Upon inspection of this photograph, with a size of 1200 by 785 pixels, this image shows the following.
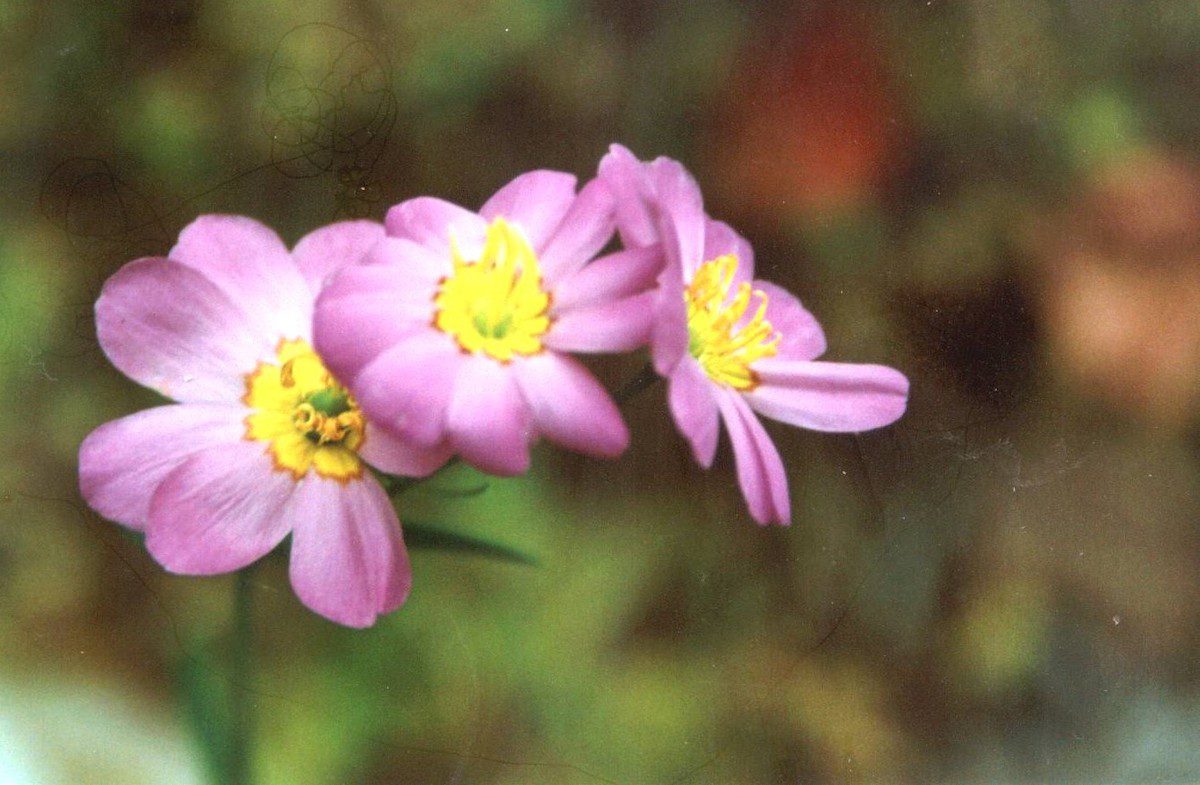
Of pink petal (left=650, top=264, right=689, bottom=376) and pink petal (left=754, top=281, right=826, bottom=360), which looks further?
pink petal (left=754, top=281, right=826, bottom=360)

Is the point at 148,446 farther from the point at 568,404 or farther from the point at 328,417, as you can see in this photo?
the point at 568,404

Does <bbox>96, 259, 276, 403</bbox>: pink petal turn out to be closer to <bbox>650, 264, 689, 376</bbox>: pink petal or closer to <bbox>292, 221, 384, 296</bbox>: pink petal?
<bbox>292, 221, 384, 296</bbox>: pink petal

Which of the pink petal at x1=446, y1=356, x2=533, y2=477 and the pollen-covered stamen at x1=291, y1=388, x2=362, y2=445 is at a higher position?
the pink petal at x1=446, y1=356, x2=533, y2=477

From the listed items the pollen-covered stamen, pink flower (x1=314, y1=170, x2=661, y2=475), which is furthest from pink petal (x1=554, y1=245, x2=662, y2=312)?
the pollen-covered stamen

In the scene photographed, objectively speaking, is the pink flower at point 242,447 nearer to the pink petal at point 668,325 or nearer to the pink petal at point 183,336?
the pink petal at point 183,336

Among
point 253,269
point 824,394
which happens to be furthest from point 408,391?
point 824,394

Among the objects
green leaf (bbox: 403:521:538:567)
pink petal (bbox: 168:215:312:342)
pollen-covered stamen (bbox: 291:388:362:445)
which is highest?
pink petal (bbox: 168:215:312:342)

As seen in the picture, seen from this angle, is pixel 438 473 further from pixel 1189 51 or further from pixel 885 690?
pixel 1189 51
